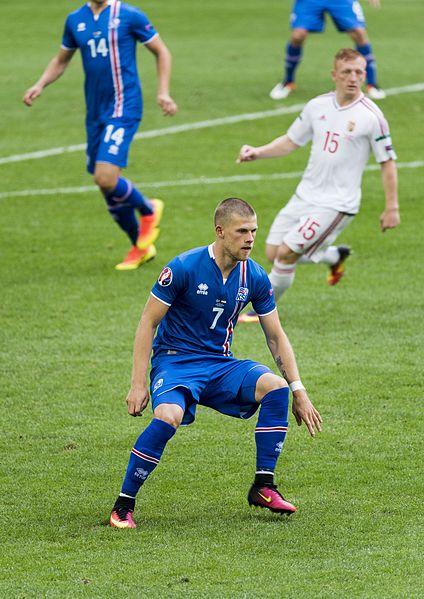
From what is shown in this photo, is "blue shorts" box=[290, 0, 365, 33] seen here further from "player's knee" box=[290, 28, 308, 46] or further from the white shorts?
the white shorts

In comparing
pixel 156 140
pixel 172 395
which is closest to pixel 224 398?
pixel 172 395

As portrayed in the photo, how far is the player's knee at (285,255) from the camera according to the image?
35.7 feet

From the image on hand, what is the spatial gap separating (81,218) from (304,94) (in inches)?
242

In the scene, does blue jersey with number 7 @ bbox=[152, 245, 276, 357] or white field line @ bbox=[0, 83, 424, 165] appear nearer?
blue jersey with number 7 @ bbox=[152, 245, 276, 357]

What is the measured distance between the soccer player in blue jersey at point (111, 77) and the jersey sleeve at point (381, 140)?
249 centimetres

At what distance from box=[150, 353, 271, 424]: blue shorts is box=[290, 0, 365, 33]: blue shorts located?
12.0 metres

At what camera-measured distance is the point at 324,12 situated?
18.5m

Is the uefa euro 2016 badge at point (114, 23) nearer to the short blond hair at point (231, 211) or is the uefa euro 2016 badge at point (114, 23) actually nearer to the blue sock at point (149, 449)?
the short blond hair at point (231, 211)

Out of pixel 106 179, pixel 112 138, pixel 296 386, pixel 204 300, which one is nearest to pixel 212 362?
pixel 204 300

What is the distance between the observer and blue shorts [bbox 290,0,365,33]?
18281 millimetres

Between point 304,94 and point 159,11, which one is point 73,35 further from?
point 159,11

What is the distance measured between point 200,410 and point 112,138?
13.8 feet

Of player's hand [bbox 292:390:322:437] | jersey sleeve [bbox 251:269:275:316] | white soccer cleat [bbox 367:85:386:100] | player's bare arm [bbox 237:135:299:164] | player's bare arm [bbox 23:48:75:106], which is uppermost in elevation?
jersey sleeve [bbox 251:269:275:316]

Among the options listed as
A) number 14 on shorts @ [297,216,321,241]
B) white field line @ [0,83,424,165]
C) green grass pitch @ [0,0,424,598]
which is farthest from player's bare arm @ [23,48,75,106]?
white field line @ [0,83,424,165]
